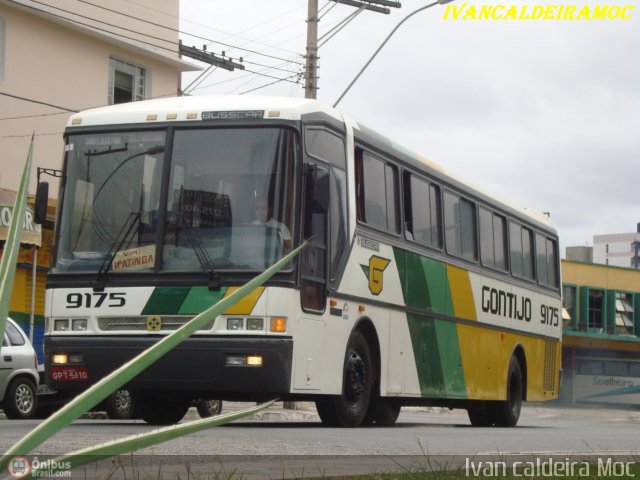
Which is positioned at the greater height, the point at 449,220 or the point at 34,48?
the point at 34,48

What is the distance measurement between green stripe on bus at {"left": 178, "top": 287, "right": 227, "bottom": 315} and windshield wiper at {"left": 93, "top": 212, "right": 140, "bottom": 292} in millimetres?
882

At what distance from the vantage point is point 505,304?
18.3 meters

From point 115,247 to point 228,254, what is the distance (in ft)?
3.82

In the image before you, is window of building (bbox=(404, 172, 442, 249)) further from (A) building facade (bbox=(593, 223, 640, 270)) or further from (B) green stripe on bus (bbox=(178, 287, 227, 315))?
(A) building facade (bbox=(593, 223, 640, 270))

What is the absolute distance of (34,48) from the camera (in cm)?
2878

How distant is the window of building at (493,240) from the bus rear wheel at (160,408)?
545 centimetres

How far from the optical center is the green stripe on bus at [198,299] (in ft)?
37.0

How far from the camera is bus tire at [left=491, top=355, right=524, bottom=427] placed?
1858 cm

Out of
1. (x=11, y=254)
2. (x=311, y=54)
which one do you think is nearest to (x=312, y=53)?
(x=311, y=54)

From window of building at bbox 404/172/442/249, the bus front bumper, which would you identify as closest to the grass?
the bus front bumper

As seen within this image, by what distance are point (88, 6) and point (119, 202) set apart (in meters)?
19.3

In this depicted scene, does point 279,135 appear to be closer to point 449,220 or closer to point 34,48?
point 449,220

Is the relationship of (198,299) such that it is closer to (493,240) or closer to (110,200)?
(110,200)

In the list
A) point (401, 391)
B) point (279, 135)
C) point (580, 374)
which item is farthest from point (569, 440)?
point (580, 374)
